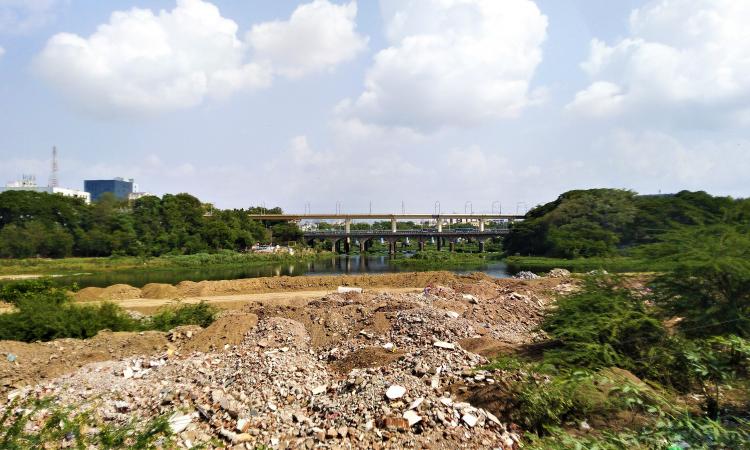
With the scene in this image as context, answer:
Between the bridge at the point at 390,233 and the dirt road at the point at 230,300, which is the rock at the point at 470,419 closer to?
the dirt road at the point at 230,300

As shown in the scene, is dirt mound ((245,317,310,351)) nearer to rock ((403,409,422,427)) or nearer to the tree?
rock ((403,409,422,427))

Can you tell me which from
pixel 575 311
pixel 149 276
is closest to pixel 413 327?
pixel 575 311

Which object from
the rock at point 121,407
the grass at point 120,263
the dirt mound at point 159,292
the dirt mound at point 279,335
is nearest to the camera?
the rock at point 121,407

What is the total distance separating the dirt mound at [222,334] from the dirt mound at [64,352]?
0.89 meters

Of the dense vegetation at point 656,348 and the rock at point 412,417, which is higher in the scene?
the dense vegetation at point 656,348

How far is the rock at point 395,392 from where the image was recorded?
697cm

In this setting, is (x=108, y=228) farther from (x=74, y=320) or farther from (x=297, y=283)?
(x=74, y=320)

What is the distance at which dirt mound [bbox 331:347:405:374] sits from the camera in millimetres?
8836

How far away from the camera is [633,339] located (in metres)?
7.56

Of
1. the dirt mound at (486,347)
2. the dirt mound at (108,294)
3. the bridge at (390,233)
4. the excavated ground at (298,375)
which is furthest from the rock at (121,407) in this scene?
the bridge at (390,233)

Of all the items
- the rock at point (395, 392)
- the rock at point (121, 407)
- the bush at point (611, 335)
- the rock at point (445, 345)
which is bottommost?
the rock at point (121, 407)

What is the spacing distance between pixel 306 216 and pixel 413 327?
8127cm

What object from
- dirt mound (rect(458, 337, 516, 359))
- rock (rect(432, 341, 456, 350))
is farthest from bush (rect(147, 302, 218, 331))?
dirt mound (rect(458, 337, 516, 359))

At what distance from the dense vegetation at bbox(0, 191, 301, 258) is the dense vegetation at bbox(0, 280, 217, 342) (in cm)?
4306
